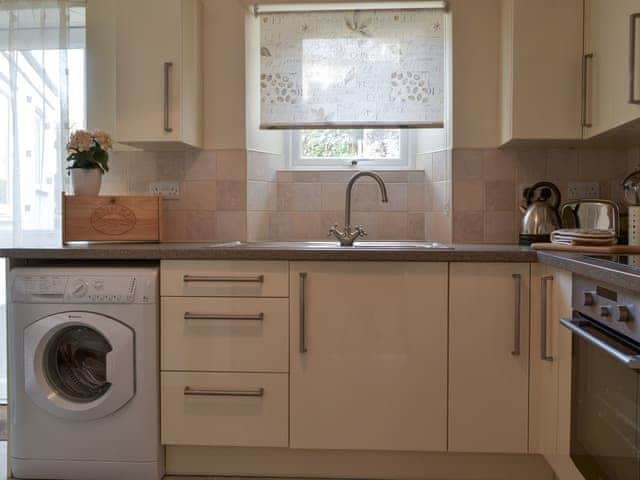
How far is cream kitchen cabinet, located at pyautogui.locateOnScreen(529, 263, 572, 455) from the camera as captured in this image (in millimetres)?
1744

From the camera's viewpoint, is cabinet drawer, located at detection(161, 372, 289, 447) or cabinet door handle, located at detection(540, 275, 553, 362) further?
cabinet drawer, located at detection(161, 372, 289, 447)

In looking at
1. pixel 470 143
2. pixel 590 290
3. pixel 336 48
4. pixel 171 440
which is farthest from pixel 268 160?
pixel 590 290

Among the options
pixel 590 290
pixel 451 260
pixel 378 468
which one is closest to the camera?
pixel 590 290

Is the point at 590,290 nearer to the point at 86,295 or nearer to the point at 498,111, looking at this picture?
the point at 498,111

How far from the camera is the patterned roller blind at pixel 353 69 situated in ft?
8.51

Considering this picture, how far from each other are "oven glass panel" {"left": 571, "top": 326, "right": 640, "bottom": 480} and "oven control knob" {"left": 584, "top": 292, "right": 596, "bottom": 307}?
0.09 metres

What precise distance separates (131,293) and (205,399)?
1.55 feet

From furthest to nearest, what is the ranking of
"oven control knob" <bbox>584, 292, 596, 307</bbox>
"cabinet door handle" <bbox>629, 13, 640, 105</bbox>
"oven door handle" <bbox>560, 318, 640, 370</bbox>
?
"cabinet door handle" <bbox>629, 13, 640, 105</bbox>
"oven control knob" <bbox>584, 292, 596, 307</bbox>
"oven door handle" <bbox>560, 318, 640, 370</bbox>

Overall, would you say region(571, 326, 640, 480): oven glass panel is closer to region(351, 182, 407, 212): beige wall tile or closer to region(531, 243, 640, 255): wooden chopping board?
region(531, 243, 640, 255): wooden chopping board

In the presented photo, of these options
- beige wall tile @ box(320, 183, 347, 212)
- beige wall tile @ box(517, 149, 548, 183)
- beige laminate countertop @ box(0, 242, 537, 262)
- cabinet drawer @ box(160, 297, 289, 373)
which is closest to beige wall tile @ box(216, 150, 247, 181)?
beige wall tile @ box(320, 183, 347, 212)

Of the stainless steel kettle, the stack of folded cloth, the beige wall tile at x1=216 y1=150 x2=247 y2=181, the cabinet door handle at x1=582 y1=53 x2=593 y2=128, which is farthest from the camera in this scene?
the beige wall tile at x1=216 y1=150 x2=247 y2=181

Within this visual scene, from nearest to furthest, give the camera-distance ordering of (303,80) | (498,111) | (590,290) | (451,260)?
1. (590,290)
2. (451,260)
3. (498,111)
4. (303,80)

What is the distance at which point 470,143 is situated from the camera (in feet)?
8.22

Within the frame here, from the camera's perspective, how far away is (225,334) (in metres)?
2.02
